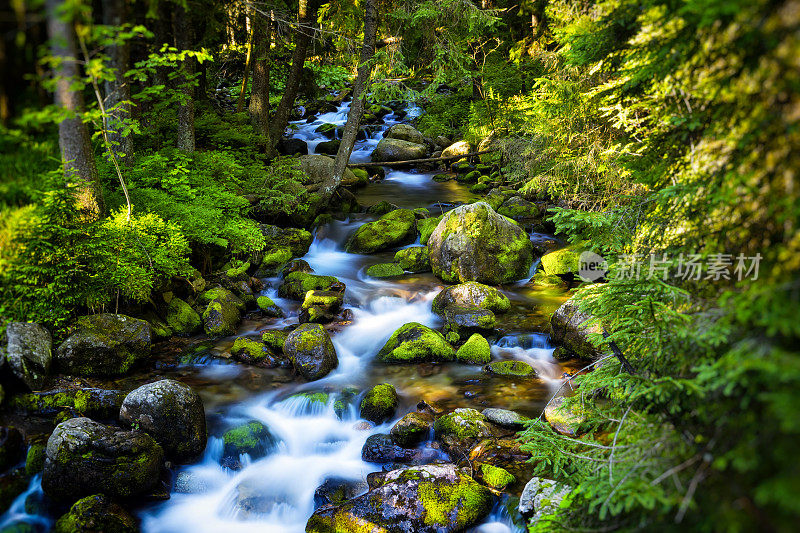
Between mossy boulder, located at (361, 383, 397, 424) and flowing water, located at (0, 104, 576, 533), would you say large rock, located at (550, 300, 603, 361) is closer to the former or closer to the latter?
flowing water, located at (0, 104, 576, 533)

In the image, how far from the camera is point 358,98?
14.2 metres

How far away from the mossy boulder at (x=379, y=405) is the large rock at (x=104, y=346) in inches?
154

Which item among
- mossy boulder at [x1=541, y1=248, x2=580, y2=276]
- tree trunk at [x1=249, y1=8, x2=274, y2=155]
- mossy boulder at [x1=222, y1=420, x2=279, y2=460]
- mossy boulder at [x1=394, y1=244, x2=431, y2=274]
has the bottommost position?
mossy boulder at [x1=222, y1=420, x2=279, y2=460]

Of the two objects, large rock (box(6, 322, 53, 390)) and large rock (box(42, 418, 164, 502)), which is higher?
large rock (box(6, 322, 53, 390))

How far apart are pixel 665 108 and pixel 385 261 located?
34.2 feet

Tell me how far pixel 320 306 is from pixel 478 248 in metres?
4.45

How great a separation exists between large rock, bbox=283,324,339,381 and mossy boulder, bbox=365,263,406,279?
4.04 metres

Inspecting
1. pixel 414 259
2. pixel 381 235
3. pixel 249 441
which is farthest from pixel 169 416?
pixel 381 235

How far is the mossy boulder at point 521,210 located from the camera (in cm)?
1582

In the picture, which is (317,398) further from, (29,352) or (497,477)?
(29,352)

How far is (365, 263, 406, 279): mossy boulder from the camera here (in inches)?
488

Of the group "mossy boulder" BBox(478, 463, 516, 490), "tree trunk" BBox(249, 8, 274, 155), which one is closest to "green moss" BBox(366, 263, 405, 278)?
"tree trunk" BBox(249, 8, 274, 155)

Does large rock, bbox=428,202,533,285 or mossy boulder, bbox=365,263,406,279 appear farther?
mossy boulder, bbox=365,263,406,279

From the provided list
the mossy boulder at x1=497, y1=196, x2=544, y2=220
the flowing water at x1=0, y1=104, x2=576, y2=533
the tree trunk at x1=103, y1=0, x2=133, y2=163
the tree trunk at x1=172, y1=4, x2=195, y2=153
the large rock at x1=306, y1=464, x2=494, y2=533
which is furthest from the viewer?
the mossy boulder at x1=497, y1=196, x2=544, y2=220
